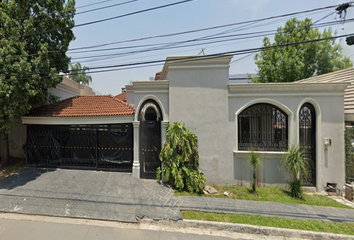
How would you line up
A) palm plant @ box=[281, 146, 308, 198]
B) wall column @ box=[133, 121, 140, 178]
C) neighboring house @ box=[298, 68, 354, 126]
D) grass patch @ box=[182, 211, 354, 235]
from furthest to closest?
wall column @ box=[133, 121, 140, 178], neighboring house @ box=[298, 68, 354, 126], palm plant @ box=[281, 146, 308, 198], grass patch @ box=[182, 211, 354, 235]

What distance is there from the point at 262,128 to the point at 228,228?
4134 millimetres

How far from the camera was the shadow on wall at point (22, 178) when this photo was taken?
5398 mm

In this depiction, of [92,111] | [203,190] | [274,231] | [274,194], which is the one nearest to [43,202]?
[92,111]

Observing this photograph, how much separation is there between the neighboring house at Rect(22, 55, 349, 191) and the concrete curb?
2.27 m

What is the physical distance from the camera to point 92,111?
267 inches

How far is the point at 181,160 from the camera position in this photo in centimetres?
541

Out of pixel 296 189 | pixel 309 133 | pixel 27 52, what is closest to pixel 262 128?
pixel 309 133

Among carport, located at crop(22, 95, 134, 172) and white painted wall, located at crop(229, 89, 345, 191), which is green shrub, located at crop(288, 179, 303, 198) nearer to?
white painted wall, located at crop(229, 89, 345, 191)

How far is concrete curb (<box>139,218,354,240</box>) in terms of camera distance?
11.3 feet

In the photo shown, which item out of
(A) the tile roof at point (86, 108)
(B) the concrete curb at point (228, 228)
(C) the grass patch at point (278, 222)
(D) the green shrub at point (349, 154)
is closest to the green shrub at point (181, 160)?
(C) the grass patch at point (278, 222)

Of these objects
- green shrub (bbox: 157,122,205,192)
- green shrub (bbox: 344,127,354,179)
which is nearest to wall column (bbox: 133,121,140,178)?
green shrub (bbox: 157,122,205,192)

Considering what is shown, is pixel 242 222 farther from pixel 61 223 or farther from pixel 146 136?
pixel 61 223

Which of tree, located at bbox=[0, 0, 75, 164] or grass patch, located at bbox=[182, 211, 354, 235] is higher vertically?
tree, located at bbox=[0, 0, 75, 164]

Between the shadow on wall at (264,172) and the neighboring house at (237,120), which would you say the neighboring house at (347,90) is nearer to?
the neighboring house at (237,120)
